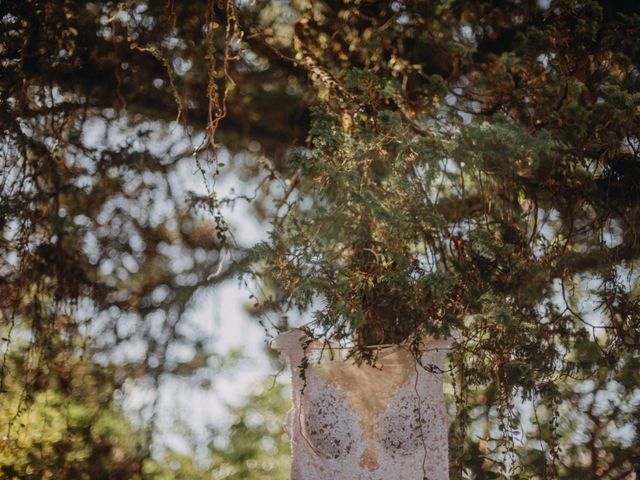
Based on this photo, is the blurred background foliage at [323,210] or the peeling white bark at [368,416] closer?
the peeling white bark at [368,416]

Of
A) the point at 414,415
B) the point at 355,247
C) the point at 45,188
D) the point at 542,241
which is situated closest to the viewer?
the point at 414,415

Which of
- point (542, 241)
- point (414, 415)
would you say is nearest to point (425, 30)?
point (542, 241)

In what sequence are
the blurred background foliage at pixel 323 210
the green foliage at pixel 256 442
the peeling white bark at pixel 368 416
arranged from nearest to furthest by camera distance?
the peeling white bark at pixel 368 416
the blurred background foliage at pixel 323 210
the green foliage at pixel 256 442

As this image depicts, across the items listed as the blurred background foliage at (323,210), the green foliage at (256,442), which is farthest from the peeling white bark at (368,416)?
the green foliage at (256,442)

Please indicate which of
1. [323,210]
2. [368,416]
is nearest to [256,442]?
[368,416]

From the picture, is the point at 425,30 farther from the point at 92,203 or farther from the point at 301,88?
the point at 92,203

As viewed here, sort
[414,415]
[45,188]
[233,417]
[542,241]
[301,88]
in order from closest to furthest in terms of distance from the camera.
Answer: [414,415]
[542,241]
[45,188]
[301,88]
[233,417]

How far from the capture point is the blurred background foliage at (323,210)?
2.15 m

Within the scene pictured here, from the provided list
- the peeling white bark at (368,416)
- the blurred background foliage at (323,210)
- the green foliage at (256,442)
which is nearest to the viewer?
the peeling white bark at (368,416)

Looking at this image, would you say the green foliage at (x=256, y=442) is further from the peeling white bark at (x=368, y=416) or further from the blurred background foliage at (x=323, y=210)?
the peeling white bark at (x=368, y=416)

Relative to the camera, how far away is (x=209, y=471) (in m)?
3.76

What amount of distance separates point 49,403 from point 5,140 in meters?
1.26

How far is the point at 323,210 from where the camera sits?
218cm

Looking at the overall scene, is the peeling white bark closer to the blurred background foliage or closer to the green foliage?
the blurred background foliage
